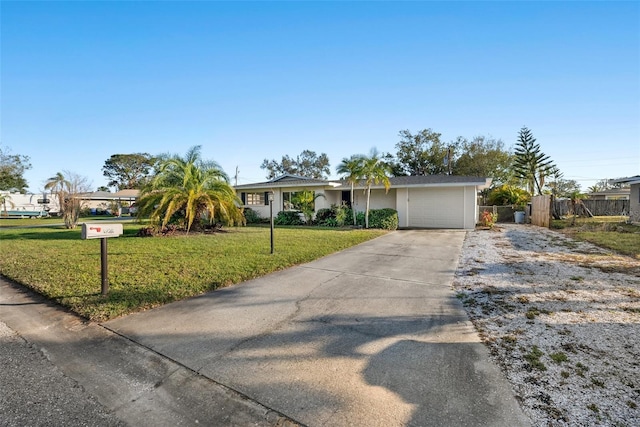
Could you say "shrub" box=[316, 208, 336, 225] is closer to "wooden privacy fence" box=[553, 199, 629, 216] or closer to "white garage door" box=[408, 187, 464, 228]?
"white garage door" box=[408, 187, 464, 228]

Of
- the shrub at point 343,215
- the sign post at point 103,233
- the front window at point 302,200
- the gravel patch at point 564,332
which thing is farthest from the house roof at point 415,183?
the sign post at point 103,233

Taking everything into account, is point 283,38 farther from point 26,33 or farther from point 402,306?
point 402,306

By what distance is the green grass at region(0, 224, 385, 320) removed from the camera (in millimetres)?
4367

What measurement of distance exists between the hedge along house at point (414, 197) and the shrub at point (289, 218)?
2.27 feet

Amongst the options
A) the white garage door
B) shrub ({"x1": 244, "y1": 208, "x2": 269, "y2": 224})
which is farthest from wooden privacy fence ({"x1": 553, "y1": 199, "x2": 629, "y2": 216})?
shrub ({"x1": 244, "y1": 208, "x2": 269, "y2": 224})

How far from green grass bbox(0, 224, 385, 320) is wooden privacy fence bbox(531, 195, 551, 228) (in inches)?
506

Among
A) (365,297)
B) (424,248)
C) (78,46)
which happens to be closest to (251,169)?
(78,46)

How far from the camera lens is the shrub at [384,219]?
1541cm

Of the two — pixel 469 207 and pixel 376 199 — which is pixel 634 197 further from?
pixel 376 199

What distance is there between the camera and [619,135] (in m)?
18.4

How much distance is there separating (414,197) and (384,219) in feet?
9.58

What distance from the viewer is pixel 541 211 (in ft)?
55.8

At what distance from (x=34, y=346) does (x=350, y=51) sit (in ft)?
38.2

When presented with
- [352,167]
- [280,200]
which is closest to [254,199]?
[280,200]
